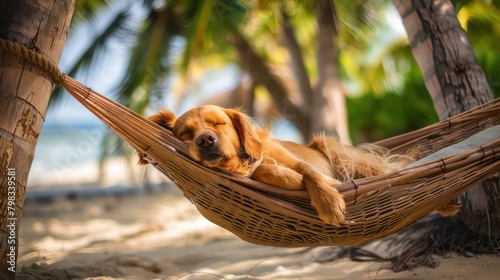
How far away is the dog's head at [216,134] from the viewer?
225 centimetres

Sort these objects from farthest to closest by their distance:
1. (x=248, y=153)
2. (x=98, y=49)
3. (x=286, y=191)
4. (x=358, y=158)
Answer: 1. (x=98, y=49)
2. (x=358, y=158)
3. (x=248, y=153)
4. (x=286, y=191)

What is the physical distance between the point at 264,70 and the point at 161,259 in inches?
188

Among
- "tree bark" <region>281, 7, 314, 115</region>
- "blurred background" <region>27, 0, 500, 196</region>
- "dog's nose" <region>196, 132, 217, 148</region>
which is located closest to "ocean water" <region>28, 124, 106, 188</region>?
"blurred background" <region>27, 0, 500, 196</region>

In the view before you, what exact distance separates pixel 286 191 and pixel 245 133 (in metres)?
0.39

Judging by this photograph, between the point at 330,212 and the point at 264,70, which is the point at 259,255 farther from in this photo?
the point at 264,70

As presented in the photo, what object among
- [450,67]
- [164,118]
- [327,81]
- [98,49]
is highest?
[98,49]

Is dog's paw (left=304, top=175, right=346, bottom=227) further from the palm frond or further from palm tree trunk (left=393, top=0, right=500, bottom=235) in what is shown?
the palm frond

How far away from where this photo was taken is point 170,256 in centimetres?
378

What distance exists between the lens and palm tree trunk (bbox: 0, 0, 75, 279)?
7.02ft

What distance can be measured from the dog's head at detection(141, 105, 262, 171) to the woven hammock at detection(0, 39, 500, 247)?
6 centimetres

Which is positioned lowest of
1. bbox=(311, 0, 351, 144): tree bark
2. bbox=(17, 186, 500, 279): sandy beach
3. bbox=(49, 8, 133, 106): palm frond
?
bbox=(17, 186, 500, 279): sandy beach

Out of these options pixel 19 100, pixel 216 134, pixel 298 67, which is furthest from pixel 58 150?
pixel 216 134

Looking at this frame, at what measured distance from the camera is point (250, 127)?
2.55 meters

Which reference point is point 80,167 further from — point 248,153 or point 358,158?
point 248,153
